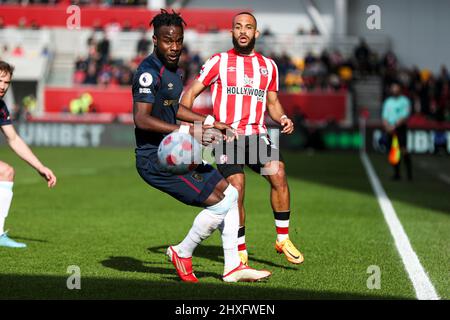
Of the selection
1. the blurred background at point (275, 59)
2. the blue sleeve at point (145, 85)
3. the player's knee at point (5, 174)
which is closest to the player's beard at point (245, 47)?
the blue sleeve at point (145, 85)

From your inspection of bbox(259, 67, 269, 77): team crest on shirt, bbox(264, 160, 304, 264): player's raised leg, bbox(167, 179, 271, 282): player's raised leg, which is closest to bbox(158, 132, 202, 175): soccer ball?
bbox(167, 179, 271, 282): player's raised leg

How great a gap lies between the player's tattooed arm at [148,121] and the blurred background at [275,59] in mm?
27171

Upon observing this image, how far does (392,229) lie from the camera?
500 inches

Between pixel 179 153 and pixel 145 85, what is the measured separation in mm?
609

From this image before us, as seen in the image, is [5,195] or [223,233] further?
[5,195]

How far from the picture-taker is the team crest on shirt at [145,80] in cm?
797

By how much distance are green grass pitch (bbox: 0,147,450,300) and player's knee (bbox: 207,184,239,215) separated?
611 millimetres

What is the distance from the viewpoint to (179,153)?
791 centimetres

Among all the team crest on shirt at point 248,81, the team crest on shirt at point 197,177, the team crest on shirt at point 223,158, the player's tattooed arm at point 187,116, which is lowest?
the team crest on shirt at point 223,158

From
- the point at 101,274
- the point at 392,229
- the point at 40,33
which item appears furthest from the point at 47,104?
the point at 101,274

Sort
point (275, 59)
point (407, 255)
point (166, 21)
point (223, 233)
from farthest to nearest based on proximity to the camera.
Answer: point (275, 59)
point (407, 255)
point (223, 233)
point (166, 21)

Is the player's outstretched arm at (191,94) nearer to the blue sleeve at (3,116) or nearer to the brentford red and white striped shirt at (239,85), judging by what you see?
the brentford red and white striped shirt at (239,85)

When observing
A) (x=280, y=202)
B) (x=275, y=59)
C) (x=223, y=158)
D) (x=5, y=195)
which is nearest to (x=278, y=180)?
(x=280, y=202)

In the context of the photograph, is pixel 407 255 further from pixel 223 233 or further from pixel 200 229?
pixel 200 229
